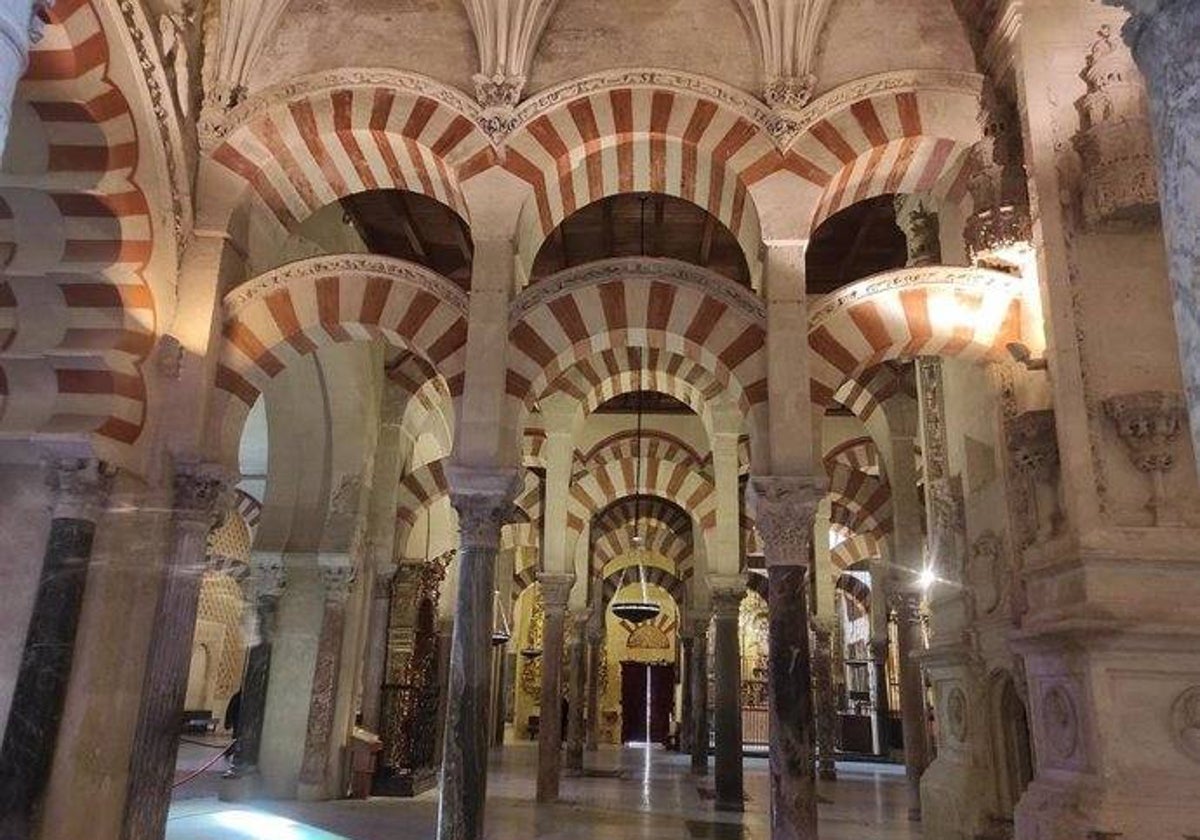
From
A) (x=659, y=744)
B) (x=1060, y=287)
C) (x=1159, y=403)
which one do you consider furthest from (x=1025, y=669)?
(x=659, y=744)

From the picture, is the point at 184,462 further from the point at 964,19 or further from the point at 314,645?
the point at 964,19

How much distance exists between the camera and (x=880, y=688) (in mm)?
12906

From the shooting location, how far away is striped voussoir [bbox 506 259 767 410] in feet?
18.3

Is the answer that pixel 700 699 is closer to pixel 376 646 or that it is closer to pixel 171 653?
pixel 376 646

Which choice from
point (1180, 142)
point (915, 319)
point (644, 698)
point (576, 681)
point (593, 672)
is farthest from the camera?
point (644, 698)

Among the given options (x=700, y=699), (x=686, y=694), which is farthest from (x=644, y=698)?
(x=700, y=699)

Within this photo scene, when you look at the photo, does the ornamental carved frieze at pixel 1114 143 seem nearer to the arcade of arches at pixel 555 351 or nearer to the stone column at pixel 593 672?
the arcade of arches at pixel 555 351

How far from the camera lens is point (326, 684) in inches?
297

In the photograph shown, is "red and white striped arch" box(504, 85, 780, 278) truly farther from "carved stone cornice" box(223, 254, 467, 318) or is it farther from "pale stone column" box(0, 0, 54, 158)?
"pale stone column" box(0, 0, 54, 158)

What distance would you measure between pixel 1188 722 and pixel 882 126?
12.0 feet

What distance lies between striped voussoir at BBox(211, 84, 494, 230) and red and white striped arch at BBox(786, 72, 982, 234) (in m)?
2.06

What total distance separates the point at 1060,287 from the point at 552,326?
2820 millimetres

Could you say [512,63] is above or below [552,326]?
above

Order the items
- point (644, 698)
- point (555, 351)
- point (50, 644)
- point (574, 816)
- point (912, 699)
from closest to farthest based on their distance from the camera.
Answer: point (50, 644), point (555, 351), point (574, 816), point (912, 699), point (644, 698)
